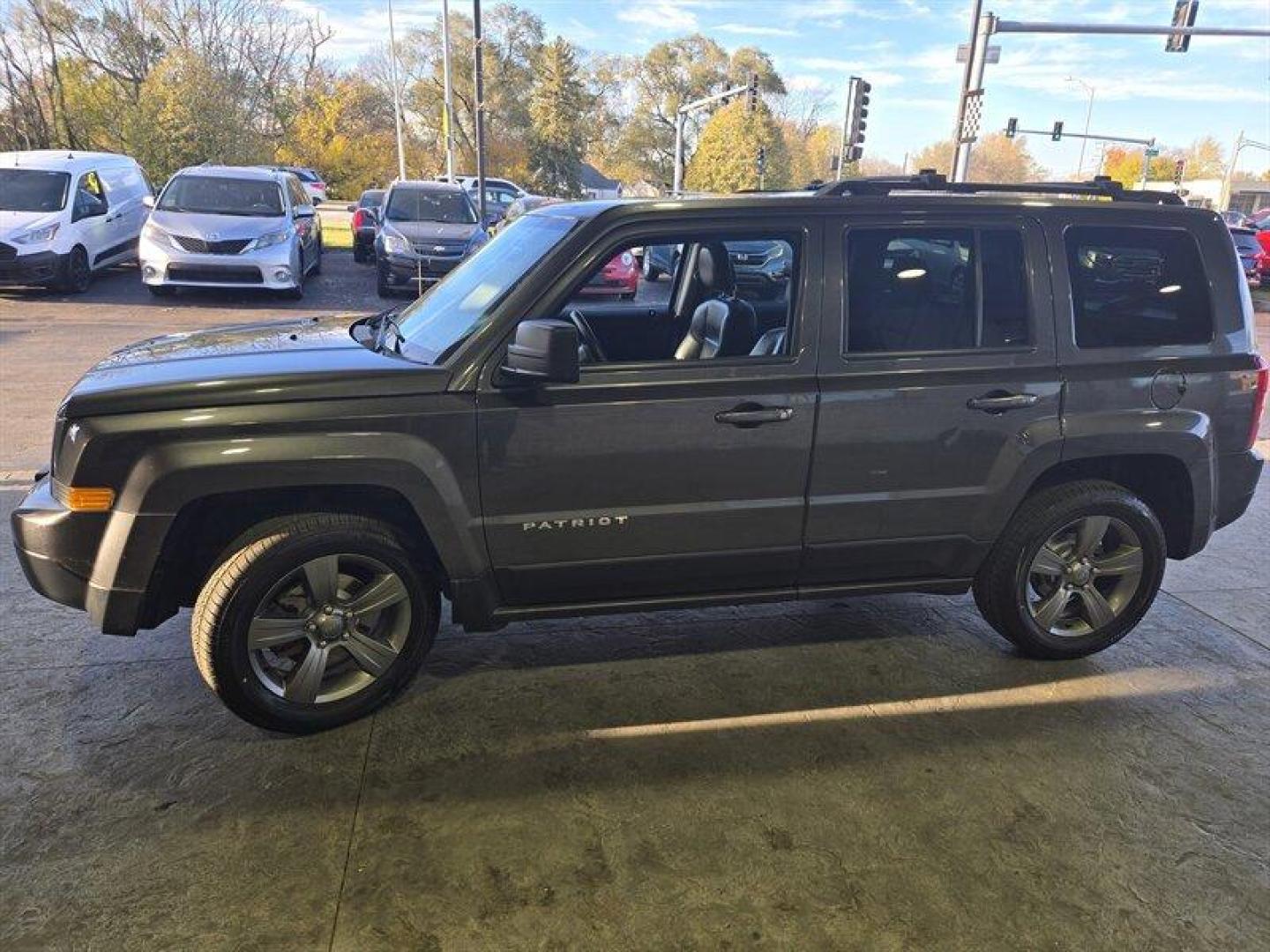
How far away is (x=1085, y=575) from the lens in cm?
381

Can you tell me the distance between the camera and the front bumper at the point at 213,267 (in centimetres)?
1254

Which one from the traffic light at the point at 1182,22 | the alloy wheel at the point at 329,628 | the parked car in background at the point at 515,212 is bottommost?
the alloy wheel at the point at 329,628

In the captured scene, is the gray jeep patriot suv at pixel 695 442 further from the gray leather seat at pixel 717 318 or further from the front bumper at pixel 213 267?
the front bumper at pixel 213 267

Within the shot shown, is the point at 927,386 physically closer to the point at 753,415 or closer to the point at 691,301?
the point at 753,415

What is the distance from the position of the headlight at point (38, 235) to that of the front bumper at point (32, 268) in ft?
0.56

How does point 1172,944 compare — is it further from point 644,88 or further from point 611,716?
point 644,88


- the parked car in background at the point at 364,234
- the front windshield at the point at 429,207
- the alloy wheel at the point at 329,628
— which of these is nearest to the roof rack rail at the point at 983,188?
the alloy wheel at the point at 329,628

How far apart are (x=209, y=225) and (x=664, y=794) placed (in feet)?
40.0

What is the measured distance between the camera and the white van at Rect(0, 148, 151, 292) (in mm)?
12859

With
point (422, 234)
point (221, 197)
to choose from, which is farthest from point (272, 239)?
point (422, 234)

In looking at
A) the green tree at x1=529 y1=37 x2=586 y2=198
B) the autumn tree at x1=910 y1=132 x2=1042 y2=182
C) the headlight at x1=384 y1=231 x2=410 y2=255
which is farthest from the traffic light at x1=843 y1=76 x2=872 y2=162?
the autumn tree at x1=910 y1=132 x2=1042 y2=182

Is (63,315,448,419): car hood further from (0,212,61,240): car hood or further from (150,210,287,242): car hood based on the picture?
(0,212,61,240): car hood

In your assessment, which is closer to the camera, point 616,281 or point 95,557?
point 95,557

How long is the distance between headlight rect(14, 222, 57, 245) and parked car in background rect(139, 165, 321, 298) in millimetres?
1514
